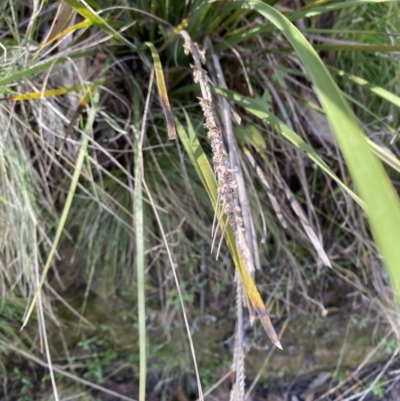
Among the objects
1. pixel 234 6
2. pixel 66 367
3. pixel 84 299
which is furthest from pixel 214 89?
pixel 66 367

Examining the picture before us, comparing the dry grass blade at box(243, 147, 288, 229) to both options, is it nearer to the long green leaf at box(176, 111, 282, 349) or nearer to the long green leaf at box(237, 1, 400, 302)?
the long green leaf at box(176, 111, 282, 349)

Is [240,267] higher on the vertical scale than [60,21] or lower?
lower

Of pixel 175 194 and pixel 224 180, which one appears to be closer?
pixel 224 180

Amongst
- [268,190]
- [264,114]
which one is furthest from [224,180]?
[268,190]

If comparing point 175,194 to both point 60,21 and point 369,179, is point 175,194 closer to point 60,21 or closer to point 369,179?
point 60,21

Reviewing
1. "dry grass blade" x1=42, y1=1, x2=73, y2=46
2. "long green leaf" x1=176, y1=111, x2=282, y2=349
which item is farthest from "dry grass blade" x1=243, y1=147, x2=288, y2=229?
"dry grass blade" x1=42, y1=1, x2=73, y2=46

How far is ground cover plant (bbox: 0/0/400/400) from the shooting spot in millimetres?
638

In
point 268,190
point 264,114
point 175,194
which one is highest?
point 264,114

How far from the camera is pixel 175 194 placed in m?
0.83

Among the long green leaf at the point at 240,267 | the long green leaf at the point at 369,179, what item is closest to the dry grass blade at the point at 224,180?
the long green leaf at the point at 240,267

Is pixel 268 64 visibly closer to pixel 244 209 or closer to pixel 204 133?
pixel 204 133

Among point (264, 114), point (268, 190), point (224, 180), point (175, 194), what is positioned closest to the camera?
point (224, 180)

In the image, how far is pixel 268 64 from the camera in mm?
718

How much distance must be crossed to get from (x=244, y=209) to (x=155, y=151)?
304mm
